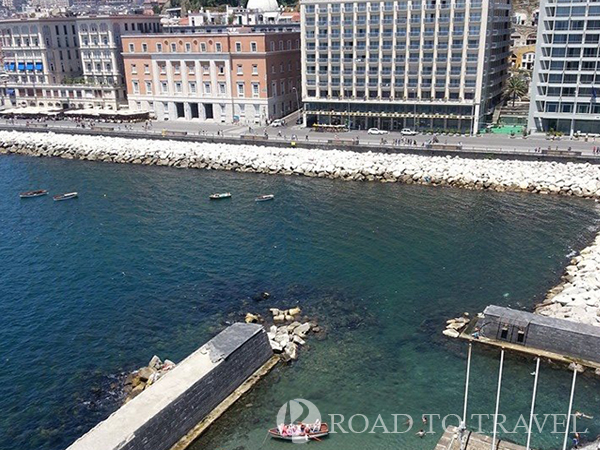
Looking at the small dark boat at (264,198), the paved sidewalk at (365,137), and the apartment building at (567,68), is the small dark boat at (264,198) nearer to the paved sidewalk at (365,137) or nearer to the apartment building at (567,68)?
the paved sidewalk at (365,137)

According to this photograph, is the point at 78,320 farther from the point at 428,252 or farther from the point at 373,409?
the point at 428,252

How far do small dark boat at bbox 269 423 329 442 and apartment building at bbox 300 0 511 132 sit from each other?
235ft

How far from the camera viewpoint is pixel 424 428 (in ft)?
103

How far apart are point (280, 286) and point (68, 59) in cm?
10658

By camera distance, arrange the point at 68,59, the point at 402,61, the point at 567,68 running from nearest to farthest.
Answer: the point at 567,68 → the point at 402,61 → the point at 68,59

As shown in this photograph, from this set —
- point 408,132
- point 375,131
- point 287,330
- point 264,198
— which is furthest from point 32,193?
point 408,132

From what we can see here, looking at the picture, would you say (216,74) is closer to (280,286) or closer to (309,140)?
(309,140)

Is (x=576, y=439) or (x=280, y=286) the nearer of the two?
(x=576, y=439)

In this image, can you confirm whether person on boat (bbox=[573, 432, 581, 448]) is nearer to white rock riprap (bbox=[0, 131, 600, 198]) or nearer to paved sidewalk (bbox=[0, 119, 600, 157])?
white rock riprap (bbox=[0, 131, 600, 198])

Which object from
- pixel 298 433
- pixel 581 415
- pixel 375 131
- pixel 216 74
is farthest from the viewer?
pixel 216 74

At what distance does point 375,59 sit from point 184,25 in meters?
49.2

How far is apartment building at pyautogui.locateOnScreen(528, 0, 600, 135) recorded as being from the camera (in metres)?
84.1

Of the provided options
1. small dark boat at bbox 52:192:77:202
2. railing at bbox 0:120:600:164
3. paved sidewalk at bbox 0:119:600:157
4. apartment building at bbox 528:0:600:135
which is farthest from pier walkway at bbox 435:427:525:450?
apartment building at bbox 528:0:600:135

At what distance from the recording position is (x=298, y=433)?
3053cm
